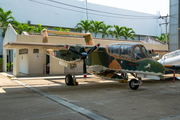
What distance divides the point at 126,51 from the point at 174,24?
20.9m

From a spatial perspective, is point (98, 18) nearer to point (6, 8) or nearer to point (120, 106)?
point (6, 8)

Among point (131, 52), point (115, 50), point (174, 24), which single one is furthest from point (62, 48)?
point (174, 24)

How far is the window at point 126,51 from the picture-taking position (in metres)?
10.6

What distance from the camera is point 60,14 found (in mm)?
51219

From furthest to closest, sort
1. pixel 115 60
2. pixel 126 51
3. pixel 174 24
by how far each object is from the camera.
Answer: pixel 174 24, pixel 115 60, pixel 126 51

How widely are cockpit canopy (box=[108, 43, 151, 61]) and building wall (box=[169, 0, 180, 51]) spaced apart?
63.8 ft

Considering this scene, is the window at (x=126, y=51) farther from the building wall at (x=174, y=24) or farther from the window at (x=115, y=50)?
the building wall at (x=174, y=24)

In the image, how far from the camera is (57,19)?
50.8 metres

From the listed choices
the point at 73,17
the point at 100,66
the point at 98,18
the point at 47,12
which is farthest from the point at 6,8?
the point at 100,66

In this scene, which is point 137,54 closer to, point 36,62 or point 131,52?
point 131,52

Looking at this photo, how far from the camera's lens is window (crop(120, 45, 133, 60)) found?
418 inches

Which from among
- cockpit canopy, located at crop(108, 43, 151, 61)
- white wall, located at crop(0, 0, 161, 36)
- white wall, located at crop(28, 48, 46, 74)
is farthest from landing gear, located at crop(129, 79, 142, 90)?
white wall, located at crop(0, 0, 161, 36)

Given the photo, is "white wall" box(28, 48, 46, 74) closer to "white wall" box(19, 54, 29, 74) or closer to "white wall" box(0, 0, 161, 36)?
"white wall" box(19, 54, 29, 74)

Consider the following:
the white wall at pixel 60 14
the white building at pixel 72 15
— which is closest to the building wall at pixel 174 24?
the white building at pixel 72 15
